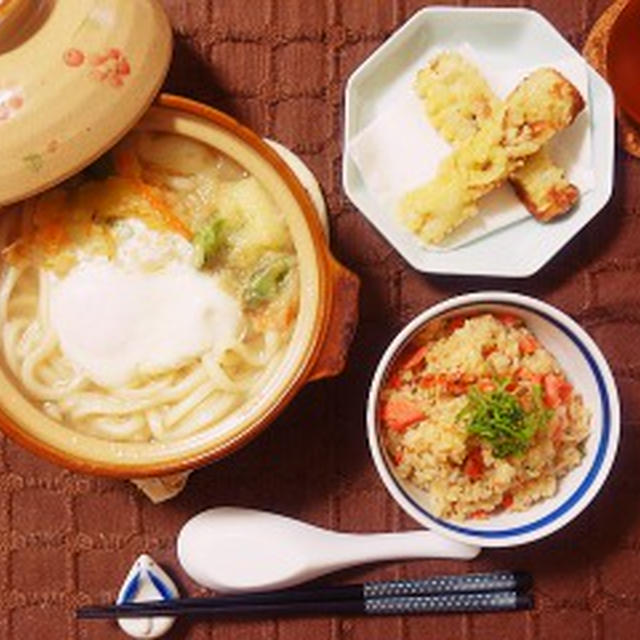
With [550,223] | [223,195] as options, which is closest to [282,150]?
[223,195]

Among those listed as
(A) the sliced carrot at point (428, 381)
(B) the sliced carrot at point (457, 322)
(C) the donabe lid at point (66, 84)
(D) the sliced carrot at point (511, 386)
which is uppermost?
(C) the donabe lid at point (66, 84)

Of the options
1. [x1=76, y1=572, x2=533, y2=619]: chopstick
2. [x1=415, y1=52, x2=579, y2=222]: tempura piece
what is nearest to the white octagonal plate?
[x1=415, y1=52, x2=579, y2=222]: tempura piece

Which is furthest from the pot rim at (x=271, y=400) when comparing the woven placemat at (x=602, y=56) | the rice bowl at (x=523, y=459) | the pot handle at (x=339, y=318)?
the woven placemat at (x=602, y=56)

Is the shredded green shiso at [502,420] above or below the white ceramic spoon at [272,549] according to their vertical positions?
above

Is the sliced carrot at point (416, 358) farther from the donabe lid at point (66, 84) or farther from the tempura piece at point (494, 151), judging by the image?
the donabe lid at point (66, 84)

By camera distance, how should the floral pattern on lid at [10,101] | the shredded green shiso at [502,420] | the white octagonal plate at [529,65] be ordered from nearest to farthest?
the floral pattern on lid at [10,101] → the shredded green shiso at [502,420] → the white octagonal plate at [529,65]

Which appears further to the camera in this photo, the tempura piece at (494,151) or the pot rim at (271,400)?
the tempura piece at (494,151)

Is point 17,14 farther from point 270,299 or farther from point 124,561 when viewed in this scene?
point 124,561
